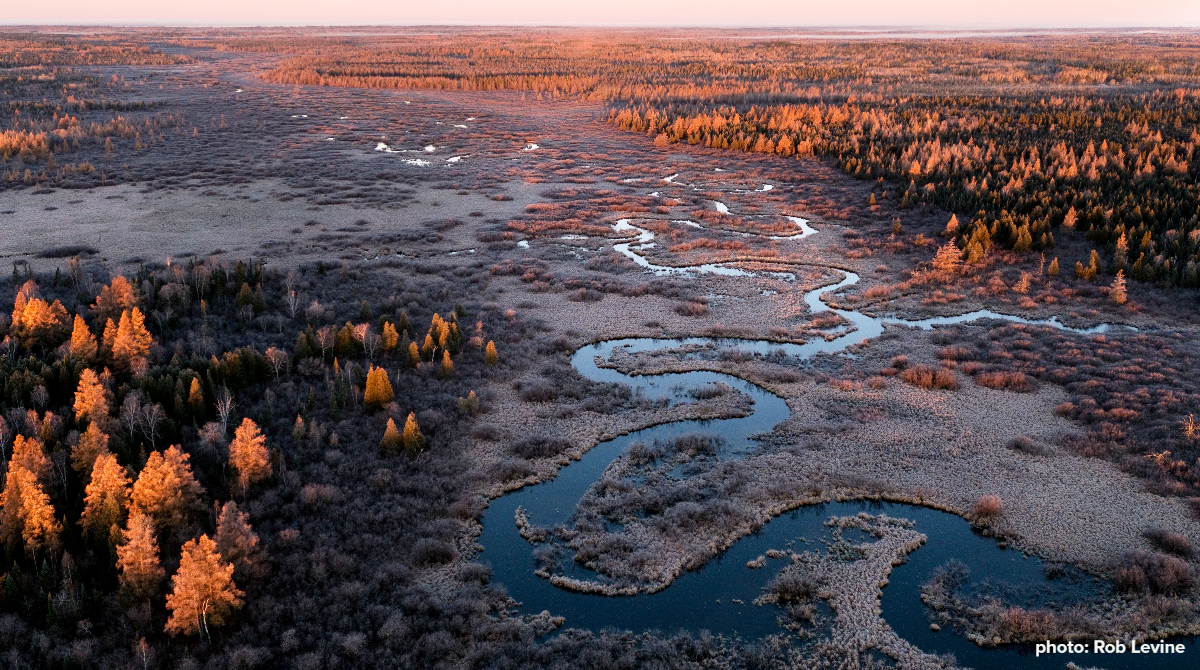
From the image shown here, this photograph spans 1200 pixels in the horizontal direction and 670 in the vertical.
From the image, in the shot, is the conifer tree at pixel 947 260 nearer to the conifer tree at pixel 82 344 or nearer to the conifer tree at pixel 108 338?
the conifer tree at pixel 108 338

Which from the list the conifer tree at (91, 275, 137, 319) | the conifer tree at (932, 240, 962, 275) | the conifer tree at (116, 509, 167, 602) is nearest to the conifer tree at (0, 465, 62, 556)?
the conifer tree at (116, 509, 167, 602)

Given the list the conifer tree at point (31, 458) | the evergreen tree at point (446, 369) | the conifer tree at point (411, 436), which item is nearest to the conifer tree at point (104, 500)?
the conifer tree at point (31, 458)

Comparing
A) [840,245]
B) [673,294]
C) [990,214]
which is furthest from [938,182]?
[673,294]

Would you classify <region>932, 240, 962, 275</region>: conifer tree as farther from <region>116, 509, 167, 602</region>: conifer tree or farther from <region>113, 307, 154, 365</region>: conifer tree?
<region>116, 509, 167, 602</region>: conifer tree

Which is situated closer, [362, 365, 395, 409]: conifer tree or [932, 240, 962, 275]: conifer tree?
[362, 365, 395, 409]: conifer tree

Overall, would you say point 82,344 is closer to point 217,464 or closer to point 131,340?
point 131,340

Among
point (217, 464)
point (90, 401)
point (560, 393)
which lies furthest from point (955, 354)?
point (90, 401)
